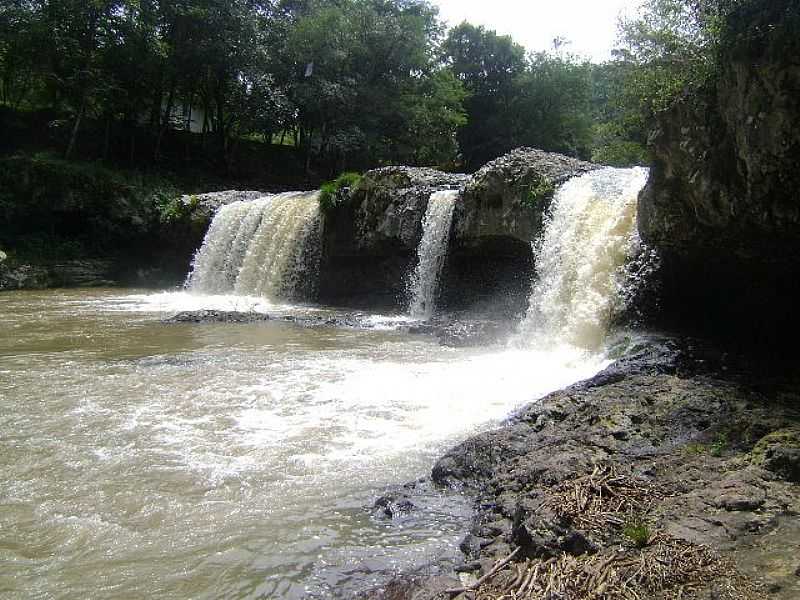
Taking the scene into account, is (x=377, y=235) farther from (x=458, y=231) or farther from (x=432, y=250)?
(x=458, y=231)

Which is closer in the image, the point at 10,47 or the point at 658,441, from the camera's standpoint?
the point at 658,441

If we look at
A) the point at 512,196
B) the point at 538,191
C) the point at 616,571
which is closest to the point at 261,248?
the point at 512,196

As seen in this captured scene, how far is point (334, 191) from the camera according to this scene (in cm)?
1677

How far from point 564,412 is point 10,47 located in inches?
1008

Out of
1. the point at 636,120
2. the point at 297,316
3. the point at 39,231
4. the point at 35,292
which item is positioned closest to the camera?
the point at 297,316

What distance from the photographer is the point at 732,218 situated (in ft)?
21.9

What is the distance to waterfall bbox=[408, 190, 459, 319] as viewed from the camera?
537 inches

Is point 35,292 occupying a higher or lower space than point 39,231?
lower

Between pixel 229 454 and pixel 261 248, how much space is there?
13.4 metres

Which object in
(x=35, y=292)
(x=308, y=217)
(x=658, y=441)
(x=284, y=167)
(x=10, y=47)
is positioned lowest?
(x=35, y=292)

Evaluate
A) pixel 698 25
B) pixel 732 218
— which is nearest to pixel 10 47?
pixel 698 25

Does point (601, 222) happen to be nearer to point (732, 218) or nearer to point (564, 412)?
point (732, 218)

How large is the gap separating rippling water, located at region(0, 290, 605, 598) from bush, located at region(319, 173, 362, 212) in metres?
7.62

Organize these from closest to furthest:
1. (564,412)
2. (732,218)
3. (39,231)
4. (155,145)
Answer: (564,412), (732,218), (39,231), (155,145)
